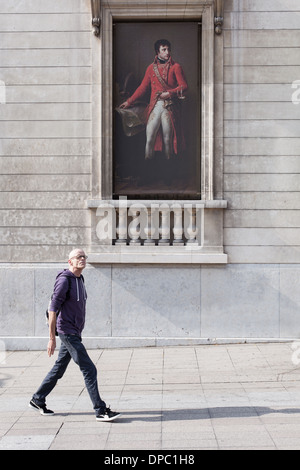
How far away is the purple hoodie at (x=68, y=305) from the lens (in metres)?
8.27

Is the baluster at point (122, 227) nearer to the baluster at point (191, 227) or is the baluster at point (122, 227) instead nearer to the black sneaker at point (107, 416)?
the baluster at point (191, 227)

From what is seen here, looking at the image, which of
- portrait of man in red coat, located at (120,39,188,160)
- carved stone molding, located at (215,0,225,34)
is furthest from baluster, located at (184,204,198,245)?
carved stone molding, located at (215,0,225,34)

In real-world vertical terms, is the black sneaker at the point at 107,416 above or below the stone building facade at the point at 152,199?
below

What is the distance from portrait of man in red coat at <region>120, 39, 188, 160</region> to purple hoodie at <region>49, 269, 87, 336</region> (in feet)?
16.3

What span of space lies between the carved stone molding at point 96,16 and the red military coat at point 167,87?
1.12m

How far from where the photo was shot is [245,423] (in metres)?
7.91

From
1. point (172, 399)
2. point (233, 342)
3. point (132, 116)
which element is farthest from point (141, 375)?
point (132, 116)

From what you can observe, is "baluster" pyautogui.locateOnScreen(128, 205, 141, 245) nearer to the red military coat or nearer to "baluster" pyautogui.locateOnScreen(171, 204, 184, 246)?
"baluster" pyautogui.locateOnScreen(171, 204, 184, 246)

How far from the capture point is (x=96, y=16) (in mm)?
12539

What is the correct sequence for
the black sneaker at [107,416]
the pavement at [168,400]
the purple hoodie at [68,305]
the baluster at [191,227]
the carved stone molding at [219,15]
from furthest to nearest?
the baluster at [191,227] < the carved stone molding at [219,15] < the purple hoodie at [68,305] < the black sneaker at [107,416] < the pavement at [168,400]

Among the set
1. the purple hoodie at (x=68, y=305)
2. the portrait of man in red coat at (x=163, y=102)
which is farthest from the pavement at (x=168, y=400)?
the portrait of man in red coat at (x=163, y=102)

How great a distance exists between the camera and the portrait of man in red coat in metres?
12.8

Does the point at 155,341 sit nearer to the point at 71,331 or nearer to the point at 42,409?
the point at 42,409
